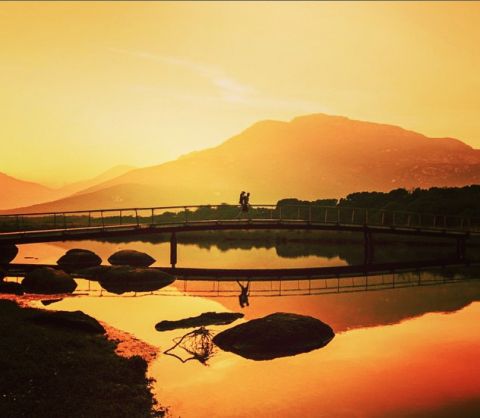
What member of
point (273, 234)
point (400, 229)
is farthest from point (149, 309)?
point (273, 234)

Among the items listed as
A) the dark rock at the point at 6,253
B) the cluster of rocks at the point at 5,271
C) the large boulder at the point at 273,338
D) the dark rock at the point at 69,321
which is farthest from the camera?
the dark rock at the point at 6,253

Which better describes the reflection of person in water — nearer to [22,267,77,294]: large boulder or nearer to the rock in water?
[22,267,77,294]: large boulder

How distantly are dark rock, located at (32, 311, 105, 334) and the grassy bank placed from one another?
2.28 feet

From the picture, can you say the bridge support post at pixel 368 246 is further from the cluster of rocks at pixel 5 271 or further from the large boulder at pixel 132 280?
the cluster of rocks at pixel 5 271

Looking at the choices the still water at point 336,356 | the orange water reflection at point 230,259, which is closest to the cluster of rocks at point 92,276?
the still water at point 336,356

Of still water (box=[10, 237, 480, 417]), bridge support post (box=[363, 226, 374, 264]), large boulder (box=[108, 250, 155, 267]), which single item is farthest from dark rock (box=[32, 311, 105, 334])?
bridge support post (box=[363, 226, 374, 264])

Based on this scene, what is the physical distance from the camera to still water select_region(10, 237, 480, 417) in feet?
61.6

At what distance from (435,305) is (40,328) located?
2718cm

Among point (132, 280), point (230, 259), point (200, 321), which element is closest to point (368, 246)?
point (230, 259)

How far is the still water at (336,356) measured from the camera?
61.6 feet

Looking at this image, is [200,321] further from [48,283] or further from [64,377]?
[48,283]

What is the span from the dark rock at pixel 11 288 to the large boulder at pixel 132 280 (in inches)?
247

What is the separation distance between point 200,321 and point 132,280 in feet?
48.8

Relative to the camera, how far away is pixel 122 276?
43.8 m
